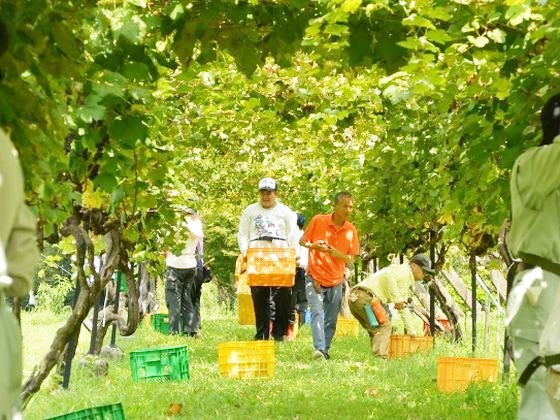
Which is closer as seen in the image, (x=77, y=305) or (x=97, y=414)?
(x=97, y=414)

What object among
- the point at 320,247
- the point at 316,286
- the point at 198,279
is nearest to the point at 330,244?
the point at 320,247

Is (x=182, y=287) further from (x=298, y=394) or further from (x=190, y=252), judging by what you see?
(x=298, y=394)

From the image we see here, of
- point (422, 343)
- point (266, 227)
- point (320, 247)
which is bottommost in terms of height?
point (422, 343)

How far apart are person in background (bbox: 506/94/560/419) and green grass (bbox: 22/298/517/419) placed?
209cm

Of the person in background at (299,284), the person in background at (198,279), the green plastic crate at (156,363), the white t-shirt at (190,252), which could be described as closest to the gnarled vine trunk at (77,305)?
the green plastic crate at (156,363)

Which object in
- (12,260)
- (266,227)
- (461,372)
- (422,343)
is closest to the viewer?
(12,260)

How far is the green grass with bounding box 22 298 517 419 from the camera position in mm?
7098

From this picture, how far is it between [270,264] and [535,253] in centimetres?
706

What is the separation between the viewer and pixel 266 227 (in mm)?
11477

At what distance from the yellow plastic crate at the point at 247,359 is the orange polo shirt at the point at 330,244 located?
6.53ft

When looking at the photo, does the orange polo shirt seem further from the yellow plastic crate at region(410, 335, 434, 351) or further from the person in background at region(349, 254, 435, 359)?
the yellow plastic crate at region(410, 335, 434, 351)

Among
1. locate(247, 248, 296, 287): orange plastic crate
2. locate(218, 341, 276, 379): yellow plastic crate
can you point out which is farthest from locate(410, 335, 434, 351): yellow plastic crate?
locate(218, 341, 276, 379): yellow plastic crate

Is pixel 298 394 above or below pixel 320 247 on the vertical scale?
below

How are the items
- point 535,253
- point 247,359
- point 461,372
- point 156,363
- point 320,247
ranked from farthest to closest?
point 320,247
point 247,359
point 156,363
point 461,372
point 535,253
